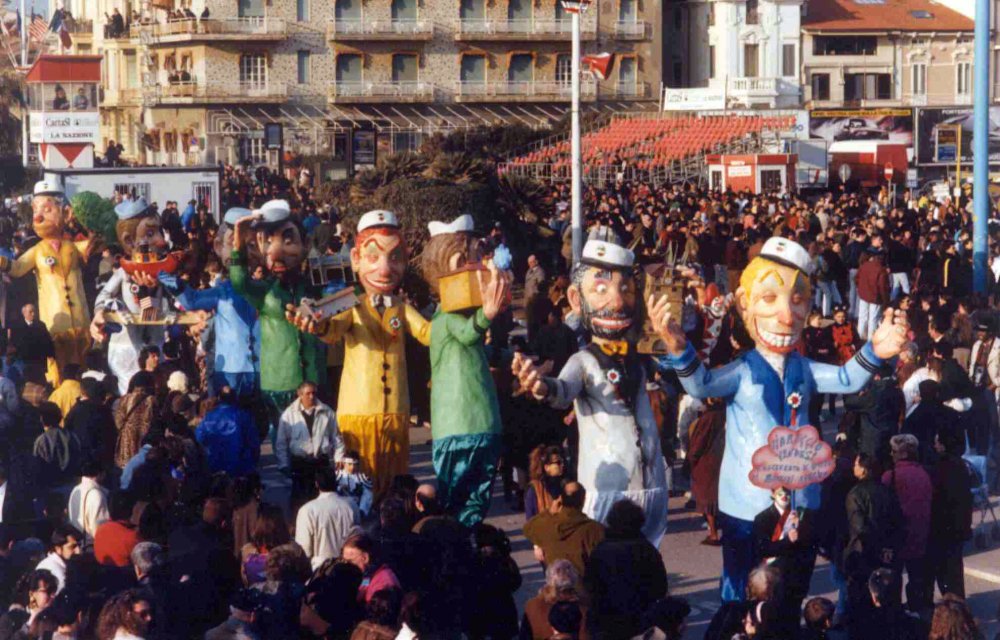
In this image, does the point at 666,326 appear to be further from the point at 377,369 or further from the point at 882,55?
the point at 882,55

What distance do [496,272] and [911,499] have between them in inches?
102

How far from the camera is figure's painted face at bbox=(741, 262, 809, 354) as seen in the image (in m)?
9.45

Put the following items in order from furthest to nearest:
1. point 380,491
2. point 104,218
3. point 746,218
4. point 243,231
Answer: point 746,218, point 104,218, point 243,231, point 380,491

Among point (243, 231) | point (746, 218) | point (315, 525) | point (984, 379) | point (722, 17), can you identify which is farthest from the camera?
point (722, 17)

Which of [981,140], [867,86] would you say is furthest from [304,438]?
[867,86]

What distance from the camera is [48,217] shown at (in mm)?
14961

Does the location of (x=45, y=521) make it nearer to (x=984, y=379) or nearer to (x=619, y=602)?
(x=619, y=602)

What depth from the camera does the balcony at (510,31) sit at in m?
58.8

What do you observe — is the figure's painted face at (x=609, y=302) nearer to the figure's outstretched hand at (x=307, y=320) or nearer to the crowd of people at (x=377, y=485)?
the crowd of people at (x=377, y=485)

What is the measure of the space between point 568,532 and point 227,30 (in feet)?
164

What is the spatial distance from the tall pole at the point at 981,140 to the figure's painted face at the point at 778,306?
6675 millimetres

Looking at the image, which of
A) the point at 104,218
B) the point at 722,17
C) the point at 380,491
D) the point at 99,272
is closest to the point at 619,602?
the point at 380,491

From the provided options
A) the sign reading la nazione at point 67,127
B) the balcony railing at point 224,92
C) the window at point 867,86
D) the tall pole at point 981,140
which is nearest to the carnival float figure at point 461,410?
the tall pole at point 981,140

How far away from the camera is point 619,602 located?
8.05 metres
